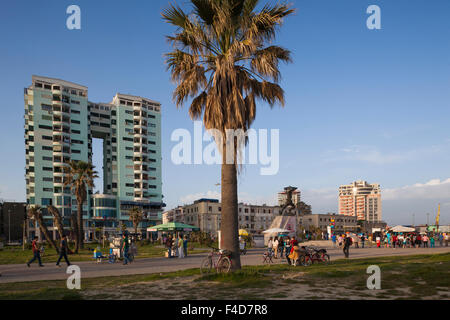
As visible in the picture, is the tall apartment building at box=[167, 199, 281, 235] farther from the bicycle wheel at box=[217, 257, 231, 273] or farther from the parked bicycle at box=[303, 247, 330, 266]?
the bicycle wheel at box=[217, 257, 231, 273]

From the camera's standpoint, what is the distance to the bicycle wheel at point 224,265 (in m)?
13.4

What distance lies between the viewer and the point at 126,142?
11306 cm

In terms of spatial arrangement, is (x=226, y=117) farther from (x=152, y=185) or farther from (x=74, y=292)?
(x=152, y=185)

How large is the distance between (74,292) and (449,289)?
9826 mm

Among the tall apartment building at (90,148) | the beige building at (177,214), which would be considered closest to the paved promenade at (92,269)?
the tall apartment building at (90,148)

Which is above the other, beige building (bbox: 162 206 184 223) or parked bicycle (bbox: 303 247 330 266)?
parked bicycle (bbox: 303 247 330 266)

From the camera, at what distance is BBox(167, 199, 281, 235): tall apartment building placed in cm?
12706

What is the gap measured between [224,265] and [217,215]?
114 metres

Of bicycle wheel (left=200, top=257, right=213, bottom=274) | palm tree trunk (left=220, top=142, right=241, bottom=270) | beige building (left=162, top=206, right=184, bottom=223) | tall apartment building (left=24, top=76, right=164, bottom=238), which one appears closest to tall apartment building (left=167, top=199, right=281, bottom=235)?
beige building (left=162, top=206, right=184, bottom=223)

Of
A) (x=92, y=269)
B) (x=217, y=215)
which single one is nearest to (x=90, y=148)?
(x=217, y=215)

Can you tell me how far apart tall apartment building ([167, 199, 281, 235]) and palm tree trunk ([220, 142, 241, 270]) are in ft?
360

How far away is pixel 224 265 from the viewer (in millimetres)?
13586

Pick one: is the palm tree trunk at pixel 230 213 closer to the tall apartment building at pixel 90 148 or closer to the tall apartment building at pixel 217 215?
the tall apartment building at pixel 90 148

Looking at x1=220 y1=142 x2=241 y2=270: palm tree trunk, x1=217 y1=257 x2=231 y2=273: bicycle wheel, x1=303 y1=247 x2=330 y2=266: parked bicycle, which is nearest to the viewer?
x1=217 y1=257 x2=231 y2=273: bicycle wheel
